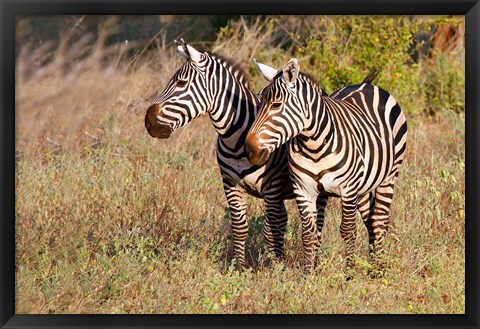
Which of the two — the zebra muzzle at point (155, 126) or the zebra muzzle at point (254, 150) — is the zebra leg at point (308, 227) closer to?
the zebra muzzle at point (254, 150)

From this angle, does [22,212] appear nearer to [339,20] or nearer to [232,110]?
[232,110]

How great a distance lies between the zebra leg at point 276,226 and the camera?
232 inches

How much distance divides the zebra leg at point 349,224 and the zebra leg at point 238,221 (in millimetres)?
726

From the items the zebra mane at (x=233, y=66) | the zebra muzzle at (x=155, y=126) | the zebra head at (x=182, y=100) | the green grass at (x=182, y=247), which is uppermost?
the zebra mane at (x=233, y=66)

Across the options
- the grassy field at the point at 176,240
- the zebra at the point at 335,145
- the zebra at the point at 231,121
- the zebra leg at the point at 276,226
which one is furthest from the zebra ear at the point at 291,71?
the grassy field at the point at 176,240

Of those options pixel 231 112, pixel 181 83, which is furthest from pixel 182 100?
pixel 231 112

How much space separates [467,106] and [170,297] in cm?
234

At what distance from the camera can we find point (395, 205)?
7.31 m

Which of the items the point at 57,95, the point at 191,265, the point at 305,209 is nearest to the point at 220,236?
the point at 191,265

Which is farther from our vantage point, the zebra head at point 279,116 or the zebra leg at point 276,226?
the zebra leg at point 276,226

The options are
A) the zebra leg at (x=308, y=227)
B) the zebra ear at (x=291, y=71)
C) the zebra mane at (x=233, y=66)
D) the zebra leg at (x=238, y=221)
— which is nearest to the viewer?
the zebra ear at (x=291, y=71)

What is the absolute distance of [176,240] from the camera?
6.66 m

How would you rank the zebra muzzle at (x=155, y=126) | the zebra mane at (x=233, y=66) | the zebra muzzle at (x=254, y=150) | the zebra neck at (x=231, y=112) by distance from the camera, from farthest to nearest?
the zebra mane at (x=233, y=66), the zebra neck at (x=231, y=112), the zebra muzzle at (x=155, y=126), the zebra muzzle at (x=254, y=150)

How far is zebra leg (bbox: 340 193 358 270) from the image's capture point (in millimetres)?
5629
